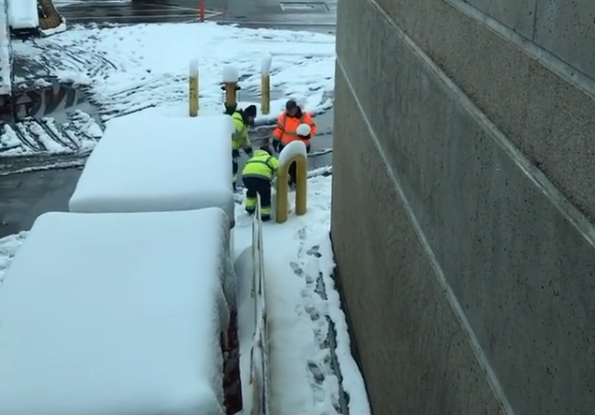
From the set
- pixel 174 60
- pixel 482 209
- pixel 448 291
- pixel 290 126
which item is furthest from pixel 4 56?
pixel 482 209

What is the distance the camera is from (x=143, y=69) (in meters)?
18.7

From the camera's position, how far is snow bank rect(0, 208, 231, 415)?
356 cm

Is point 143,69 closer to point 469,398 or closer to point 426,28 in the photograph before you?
point 426,28

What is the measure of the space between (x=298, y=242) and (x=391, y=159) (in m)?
4.23

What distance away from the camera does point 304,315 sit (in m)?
7.77

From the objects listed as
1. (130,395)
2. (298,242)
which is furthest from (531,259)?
(298,242)

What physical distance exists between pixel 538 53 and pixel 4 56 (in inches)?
612

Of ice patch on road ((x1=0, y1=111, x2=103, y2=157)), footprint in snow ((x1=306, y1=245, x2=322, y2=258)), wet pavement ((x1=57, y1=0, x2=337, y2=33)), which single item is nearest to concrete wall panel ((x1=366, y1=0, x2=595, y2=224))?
footprint in snow ((x1=306, y1=245, x2=322, y2=258))

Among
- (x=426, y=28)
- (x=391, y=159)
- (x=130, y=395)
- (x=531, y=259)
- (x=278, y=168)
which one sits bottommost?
(x=278, y=168)

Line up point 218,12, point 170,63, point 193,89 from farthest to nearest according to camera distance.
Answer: point 218,12
point 170,63
point 193,89

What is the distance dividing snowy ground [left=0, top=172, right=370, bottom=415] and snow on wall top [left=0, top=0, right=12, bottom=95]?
655 centimetres

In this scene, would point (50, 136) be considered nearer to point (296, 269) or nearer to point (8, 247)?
point (8, 247)

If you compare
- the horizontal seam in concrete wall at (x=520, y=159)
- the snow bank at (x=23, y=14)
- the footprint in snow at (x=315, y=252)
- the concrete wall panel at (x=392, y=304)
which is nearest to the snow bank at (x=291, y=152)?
the footprint in snow at (x=315, y=252)

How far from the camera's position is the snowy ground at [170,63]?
16.0 metres
